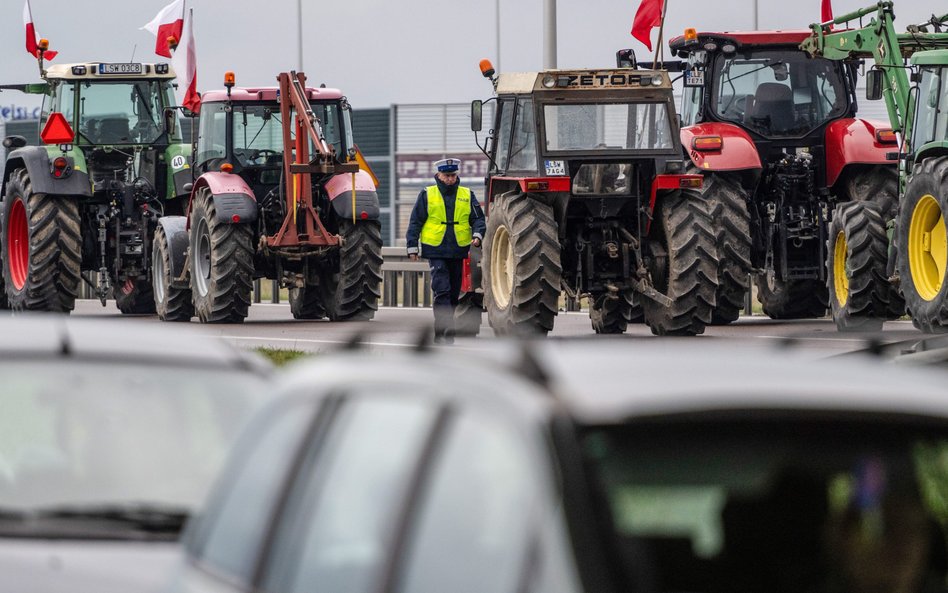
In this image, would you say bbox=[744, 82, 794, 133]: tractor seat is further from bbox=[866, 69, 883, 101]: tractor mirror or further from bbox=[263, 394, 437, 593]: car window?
bbox=[263, 394, 437, 593]: car window

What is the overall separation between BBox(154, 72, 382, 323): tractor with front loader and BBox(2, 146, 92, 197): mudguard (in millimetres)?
1160

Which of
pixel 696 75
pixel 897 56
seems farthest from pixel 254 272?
pixel 897 56

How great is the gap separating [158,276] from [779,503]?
817 inches

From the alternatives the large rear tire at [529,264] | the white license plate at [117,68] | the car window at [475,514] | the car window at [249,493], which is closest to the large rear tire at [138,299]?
the white license plate at [117,68]

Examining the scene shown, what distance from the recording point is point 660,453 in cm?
297

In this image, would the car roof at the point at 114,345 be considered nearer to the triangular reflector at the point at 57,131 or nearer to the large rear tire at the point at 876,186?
the large rear tire at the point at 876,186

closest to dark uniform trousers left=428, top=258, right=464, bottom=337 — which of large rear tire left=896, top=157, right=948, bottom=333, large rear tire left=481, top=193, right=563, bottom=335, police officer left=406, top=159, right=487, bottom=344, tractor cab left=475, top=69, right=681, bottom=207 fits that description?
police officer left=406, top=159, right=487, bottom=344

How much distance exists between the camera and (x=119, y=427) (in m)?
5.59

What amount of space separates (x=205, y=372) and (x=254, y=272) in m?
16.3

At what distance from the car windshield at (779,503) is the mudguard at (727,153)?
615 inches

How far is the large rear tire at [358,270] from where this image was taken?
21641mm

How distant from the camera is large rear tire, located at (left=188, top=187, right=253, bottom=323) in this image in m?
21.2

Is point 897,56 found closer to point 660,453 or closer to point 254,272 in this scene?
point 254,272

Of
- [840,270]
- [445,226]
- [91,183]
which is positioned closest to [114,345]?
[445,226]
